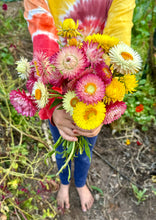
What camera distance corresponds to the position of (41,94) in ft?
2.10

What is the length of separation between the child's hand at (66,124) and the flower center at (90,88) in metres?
0.22

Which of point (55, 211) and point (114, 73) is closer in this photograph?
point (114, 73)

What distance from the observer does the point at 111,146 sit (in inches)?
70.5

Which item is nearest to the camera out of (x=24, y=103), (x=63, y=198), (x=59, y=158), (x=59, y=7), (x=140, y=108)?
(x=24, y=103)

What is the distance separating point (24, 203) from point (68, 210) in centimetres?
32

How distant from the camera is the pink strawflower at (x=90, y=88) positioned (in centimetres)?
59

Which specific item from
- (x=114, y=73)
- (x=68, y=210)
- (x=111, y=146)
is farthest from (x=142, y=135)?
(x=114, y=73)

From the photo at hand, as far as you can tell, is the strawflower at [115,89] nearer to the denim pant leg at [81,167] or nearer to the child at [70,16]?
the child at [70,16]

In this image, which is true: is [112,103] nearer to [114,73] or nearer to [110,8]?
[114,73]

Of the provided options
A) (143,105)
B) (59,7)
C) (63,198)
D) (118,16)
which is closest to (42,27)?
(59,7)

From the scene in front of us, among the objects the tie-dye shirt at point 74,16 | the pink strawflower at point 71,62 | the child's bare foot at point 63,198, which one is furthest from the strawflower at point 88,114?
the child's bare foot at point 63,198

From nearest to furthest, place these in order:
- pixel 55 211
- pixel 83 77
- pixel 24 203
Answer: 1. pixel 83 77
2. pixel 24 203
3. pixel 55 211

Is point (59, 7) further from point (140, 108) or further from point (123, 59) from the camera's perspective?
point (140, 108)

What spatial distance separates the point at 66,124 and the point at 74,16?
51cm
